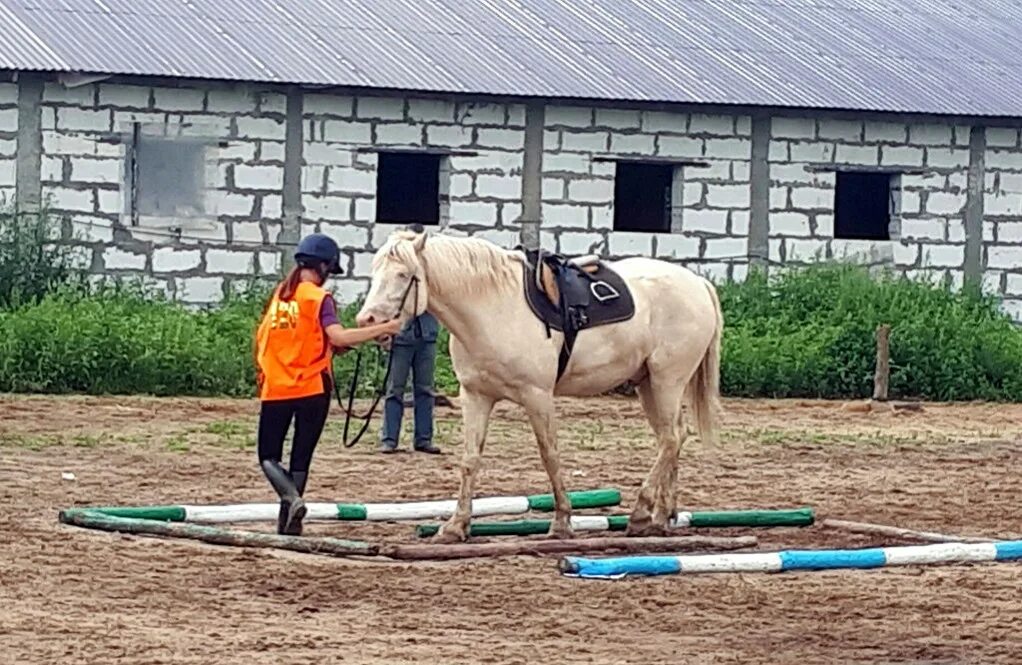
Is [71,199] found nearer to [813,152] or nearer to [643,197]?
[643,197]

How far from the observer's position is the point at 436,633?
8.74m

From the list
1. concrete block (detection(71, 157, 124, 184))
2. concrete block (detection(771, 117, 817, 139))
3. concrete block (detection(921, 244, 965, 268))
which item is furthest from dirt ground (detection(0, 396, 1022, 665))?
concrete block (detection(921, 244, 965, 268))

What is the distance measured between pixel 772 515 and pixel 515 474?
2.98 m

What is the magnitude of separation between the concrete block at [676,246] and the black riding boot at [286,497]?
13475mm

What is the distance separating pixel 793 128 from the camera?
82.2 feet

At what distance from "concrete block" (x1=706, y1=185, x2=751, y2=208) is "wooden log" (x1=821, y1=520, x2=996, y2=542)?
488 inches

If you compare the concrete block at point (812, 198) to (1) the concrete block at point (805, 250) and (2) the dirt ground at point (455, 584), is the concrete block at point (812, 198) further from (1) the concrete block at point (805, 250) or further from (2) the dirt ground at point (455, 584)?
(2) the dirt ground at point (455, 584)

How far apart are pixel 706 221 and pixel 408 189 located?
128 inches

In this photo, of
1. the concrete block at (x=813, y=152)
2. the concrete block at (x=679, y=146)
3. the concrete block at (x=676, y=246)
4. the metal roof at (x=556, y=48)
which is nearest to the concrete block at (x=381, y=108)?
the metal roof at (x=556, y=48)

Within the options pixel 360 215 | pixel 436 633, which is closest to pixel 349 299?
pixel 360 215

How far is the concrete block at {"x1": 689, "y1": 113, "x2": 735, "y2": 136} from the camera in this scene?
24609mm

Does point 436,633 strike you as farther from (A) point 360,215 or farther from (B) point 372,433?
(A) point 360,215

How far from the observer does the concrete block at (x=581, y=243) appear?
78.9 feet

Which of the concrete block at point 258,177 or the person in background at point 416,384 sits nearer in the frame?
the person in background at point 416,384
